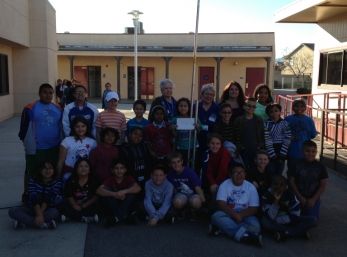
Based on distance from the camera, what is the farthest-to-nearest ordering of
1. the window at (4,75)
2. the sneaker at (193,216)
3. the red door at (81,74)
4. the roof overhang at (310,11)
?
the red door at (81,74) → the window at (4,75) → the roof overhang at (310,11) → the sneaker at (193,216)

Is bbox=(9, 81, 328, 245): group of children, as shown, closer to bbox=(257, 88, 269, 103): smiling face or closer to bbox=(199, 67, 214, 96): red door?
bbox=(257, 88, 269, 103): smiling face

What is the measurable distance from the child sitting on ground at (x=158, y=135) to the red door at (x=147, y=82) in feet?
70.8

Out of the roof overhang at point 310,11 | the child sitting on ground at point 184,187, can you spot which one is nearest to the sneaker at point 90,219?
the child sitting on ground at point 184,187

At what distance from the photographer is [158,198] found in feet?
16.1

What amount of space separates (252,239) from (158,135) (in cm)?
197

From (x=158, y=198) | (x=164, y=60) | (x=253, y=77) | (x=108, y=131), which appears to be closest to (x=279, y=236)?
(x=158, y=198)

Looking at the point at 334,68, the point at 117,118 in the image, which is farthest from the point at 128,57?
the point at 117,118

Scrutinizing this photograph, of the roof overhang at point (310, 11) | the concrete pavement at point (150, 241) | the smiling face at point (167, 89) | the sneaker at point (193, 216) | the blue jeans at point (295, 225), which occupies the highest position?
the roof overhang at point (310, 11)

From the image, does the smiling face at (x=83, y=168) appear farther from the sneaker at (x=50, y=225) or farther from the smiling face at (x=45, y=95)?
the smiling face at (x=45, y=95)

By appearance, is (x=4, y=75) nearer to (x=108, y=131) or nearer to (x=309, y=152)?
(x=108, y=131)

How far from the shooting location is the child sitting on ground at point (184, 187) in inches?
189

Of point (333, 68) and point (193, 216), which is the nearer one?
point (193, 216)

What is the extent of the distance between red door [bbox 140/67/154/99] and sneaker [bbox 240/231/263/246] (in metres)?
23.1

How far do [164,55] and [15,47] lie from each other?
11.3 metres
